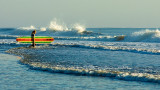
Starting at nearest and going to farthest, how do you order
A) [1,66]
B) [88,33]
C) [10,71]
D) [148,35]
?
[10,71] → [1,66] → [148,35] → [88,33]

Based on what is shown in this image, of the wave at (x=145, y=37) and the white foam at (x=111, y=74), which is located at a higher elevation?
the wave at (x=145, y=37)

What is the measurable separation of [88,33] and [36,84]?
180ft

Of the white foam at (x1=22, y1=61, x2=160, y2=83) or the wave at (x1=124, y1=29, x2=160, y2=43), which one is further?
the wave at (x1=124, y1=29, x2=160, y2=43)

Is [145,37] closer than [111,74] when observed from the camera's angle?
No

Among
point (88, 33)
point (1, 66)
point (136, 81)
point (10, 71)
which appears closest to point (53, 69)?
point (10, 71)

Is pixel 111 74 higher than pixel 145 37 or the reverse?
the reverse

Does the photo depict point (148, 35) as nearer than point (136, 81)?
No

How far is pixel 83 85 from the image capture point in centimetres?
1045

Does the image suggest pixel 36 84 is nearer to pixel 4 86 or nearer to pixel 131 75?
pixel 4 86

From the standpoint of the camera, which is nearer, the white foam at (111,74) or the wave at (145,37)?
the white foam at (111,74)

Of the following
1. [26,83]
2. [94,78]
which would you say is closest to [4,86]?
[26,83]

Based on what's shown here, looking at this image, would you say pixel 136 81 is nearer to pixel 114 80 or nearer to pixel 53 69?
pixel 114 80

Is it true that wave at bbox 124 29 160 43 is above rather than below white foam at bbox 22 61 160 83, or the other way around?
above

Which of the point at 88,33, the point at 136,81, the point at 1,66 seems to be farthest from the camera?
the point at 88,33
